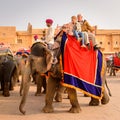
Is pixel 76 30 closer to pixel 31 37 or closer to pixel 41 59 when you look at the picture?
pixel 41 59

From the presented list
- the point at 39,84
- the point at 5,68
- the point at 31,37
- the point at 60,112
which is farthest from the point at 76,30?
the point at 31,37

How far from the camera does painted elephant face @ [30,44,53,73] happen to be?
7379 mm

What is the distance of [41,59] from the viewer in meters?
7.39

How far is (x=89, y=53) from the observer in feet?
28.5

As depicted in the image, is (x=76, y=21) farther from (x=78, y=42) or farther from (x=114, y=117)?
(x=114, y=117)

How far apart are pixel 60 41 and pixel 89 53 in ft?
2.89

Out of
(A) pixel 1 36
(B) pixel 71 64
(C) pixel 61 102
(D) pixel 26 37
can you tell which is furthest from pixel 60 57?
(D) pixel 26 37

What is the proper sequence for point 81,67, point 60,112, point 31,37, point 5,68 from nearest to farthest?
point 60,112 < point 81,67 < point 5,68 < point 31,37

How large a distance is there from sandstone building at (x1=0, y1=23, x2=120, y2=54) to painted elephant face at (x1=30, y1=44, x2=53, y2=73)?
49.8 meters

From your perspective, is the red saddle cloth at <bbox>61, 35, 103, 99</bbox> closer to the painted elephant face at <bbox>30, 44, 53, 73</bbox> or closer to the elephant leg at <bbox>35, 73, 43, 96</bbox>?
the painted elephant face at <bbox>30, 44, 53, 73</bbox>

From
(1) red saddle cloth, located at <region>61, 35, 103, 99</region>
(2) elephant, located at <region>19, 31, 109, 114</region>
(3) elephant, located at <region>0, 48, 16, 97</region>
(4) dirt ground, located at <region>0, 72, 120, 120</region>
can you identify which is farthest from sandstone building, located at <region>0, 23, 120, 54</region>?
(2) elephant, located at <region>19, 31, 109, 114</region>

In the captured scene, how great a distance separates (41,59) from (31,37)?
185ft

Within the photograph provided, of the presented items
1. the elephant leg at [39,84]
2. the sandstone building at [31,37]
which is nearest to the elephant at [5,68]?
the elephant leg at [39,84]

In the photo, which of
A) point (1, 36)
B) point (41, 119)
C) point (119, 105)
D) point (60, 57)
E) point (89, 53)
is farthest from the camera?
point (1, 36)
